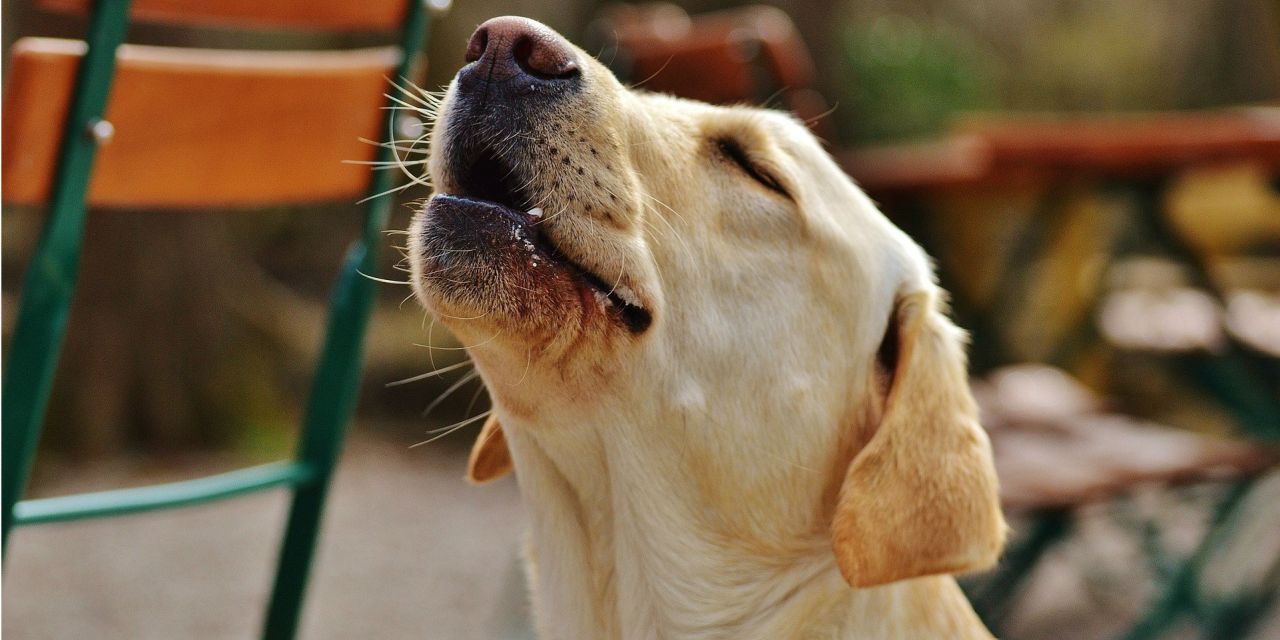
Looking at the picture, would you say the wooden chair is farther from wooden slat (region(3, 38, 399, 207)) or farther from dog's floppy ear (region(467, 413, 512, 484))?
dog's floppy ear (region(467, 413, 512, 484))

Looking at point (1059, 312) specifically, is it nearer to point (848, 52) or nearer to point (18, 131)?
point (848, 52)

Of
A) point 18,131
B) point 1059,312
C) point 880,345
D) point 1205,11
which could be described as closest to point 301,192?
point 18,131

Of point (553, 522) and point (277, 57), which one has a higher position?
point (277, 57)

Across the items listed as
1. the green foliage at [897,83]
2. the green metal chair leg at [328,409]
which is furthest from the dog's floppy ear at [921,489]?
the green foliage at [897,83]

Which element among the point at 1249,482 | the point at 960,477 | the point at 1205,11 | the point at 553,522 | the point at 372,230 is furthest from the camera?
the point at 1205,11

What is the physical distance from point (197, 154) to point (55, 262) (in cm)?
39

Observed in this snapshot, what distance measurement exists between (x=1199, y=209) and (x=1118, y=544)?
5.29 m

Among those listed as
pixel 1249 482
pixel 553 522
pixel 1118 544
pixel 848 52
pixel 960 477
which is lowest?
pixel 1118 544

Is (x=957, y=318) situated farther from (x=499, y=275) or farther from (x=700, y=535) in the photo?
(x=499, y=275)

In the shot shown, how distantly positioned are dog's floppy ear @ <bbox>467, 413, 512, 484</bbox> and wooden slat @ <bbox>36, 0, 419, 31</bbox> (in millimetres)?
880

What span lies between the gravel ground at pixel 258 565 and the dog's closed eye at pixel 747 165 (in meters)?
2.52

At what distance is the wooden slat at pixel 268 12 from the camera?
2057mm

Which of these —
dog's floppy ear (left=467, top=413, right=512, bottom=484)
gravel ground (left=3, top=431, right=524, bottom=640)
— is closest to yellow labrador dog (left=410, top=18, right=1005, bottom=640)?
dog's floppy ear (left=467, top=413, right=512, bottom=484)

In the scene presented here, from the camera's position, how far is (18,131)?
1.88 metres
